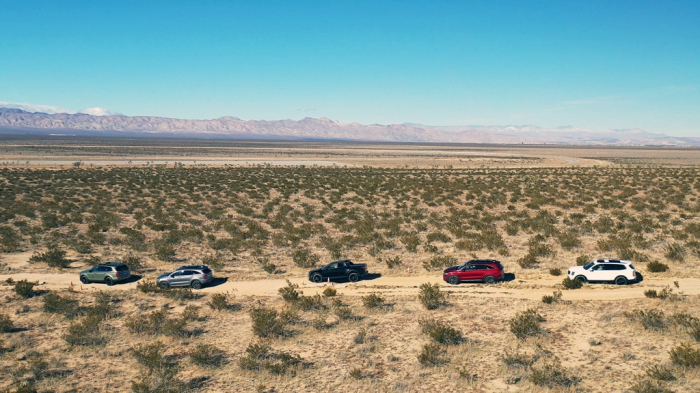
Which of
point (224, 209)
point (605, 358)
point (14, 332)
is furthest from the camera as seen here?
point (224, 209)

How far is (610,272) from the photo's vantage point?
75.0ft

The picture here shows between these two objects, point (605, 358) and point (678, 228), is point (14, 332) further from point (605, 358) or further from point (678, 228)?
point (678, 228)

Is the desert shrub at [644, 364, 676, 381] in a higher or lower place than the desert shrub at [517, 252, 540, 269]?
lower

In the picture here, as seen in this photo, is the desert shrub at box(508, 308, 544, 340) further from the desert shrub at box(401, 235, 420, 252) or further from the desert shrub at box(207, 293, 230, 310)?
the desert shrub at box(401, 235, 420, 252)

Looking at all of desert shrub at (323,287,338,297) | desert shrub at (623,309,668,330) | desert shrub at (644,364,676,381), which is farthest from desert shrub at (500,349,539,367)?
desert shrub at (323,287,338,297)

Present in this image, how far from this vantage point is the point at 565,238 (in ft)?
105

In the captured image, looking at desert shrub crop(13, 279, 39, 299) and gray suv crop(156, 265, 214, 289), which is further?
gray suv crop(156, 265, 214, 289)

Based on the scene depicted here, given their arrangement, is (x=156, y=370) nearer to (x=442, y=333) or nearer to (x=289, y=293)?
(x=289, y=293)

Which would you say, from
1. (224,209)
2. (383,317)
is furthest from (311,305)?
(224,209)

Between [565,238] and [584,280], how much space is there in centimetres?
942

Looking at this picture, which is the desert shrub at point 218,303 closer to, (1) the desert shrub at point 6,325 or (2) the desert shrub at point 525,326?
(1) the desert shrub at point 6,325

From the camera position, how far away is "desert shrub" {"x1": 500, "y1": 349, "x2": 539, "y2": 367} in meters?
15.4

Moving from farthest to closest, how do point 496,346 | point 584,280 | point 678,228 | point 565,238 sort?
point 678,228 < point 565,238 < point 584,280 < point 496,346

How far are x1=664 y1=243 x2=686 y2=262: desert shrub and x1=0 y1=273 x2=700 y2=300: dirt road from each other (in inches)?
155
